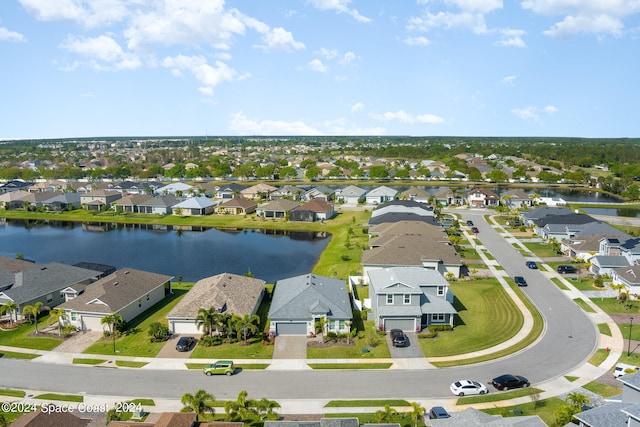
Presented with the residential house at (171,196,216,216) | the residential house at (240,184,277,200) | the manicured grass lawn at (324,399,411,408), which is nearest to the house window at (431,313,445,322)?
the manicured grass lawn at (324,399,411,408)

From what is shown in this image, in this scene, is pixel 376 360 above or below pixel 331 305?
below

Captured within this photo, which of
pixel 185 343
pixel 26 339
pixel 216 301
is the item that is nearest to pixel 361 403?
pixel 185 343

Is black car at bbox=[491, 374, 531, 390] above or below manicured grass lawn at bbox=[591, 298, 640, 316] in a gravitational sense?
below

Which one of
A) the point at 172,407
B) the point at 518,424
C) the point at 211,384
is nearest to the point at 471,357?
the point at 518,424

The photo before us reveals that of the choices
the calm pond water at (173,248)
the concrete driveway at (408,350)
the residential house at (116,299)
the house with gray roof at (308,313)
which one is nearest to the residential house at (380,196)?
the calm pond water at (173,248)

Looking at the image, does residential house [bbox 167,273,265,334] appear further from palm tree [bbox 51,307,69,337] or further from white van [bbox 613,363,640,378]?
white van [bbox 613,363,640,378]

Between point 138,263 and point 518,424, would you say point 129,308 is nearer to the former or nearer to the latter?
point 138,263
